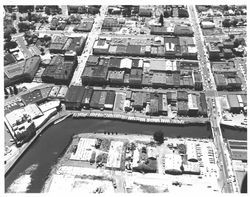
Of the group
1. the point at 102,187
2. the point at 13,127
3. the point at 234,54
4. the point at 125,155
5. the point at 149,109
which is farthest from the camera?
the point at 234,54

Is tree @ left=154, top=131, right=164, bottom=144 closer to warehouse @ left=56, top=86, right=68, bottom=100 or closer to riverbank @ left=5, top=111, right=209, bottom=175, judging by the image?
riverbank @ left=5, top=111, right=209, bottom=175

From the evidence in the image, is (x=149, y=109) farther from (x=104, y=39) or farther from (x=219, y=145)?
(x=104, y=39)

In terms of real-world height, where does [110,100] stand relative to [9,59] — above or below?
below

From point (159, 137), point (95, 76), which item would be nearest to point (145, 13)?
point (95, 76)

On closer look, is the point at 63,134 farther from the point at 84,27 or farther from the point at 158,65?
the point at 84,27

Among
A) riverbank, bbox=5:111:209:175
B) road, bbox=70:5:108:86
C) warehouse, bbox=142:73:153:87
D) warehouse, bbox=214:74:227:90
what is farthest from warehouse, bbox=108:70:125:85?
warehouse, bbox=214:74:227:90
